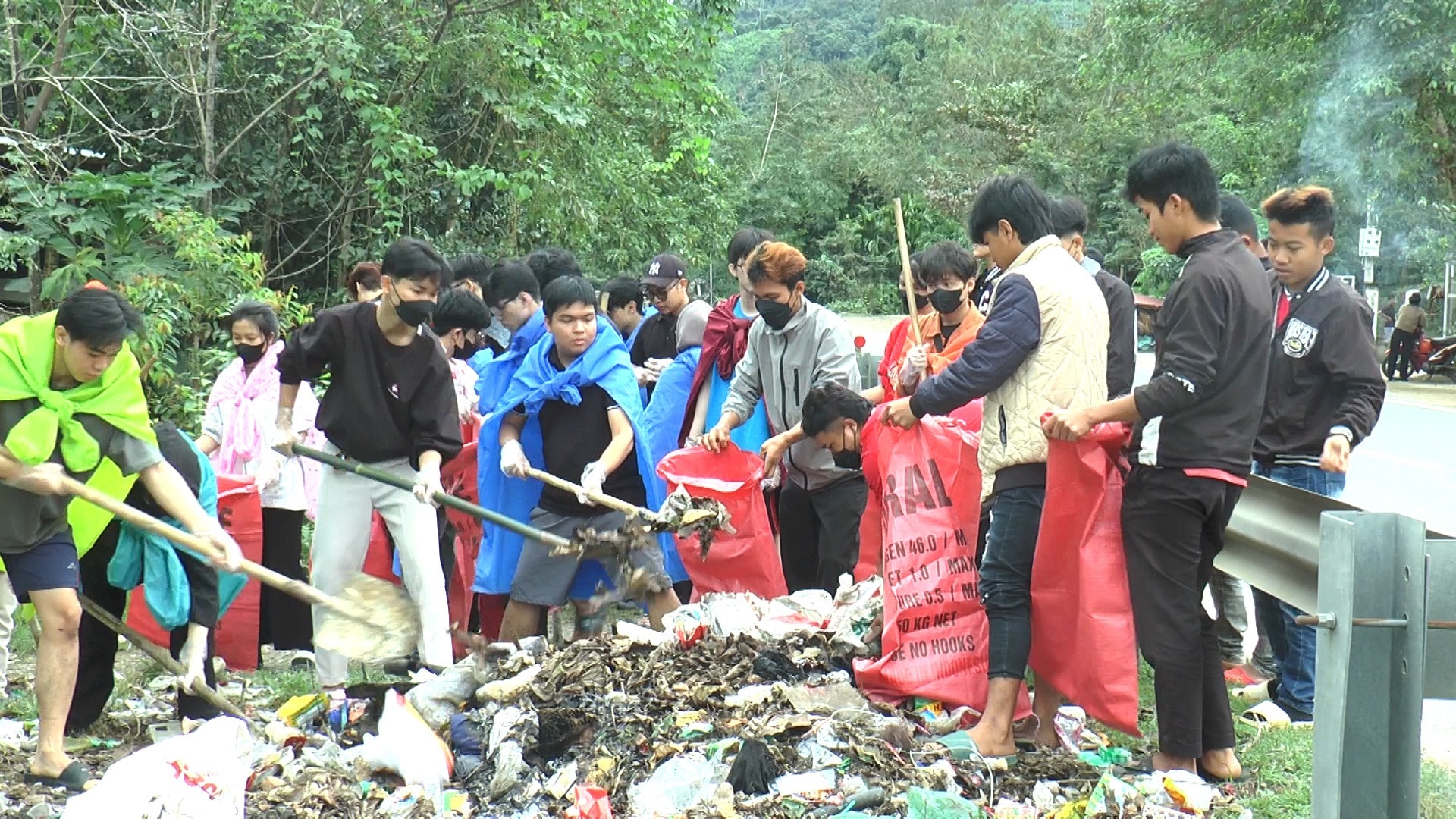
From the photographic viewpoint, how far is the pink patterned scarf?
23.7ft

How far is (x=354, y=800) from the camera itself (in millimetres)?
4672

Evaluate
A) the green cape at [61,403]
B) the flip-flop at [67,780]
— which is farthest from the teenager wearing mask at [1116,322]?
the flip-flop at [67,780]

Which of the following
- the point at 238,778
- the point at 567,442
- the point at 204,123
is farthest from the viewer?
the point at 204,123

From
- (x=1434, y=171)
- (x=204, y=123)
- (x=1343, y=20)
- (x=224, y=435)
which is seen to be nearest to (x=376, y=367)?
(x=224, y=435)

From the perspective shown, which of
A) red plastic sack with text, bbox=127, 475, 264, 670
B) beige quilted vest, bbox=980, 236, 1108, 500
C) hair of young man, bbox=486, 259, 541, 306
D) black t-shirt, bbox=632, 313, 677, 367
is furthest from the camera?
black t-shirt, bbox=632, 313, 677, 367

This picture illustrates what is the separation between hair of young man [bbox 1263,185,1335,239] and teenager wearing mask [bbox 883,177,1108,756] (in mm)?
1186

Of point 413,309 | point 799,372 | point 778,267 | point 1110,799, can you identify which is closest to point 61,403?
point 413,309

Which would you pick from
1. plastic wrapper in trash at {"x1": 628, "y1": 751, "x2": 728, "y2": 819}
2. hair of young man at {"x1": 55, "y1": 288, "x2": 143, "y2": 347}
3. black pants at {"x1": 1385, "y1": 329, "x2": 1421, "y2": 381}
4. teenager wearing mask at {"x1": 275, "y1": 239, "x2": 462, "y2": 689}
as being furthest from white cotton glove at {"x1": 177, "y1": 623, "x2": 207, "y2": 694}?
black pants at {"x1": 1385, "y1": 329, "x2": 1421, "y2": 381}

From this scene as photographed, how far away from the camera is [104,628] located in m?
6.02

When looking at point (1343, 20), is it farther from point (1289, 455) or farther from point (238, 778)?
point (238, 778)

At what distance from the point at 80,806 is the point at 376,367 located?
7.80 feet

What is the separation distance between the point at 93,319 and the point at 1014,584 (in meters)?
3.28

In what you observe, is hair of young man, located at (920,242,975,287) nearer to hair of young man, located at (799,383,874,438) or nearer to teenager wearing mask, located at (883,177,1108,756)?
hair of young man, located at (799,383,874,438)

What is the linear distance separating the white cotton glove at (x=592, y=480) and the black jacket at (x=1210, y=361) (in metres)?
2.41
